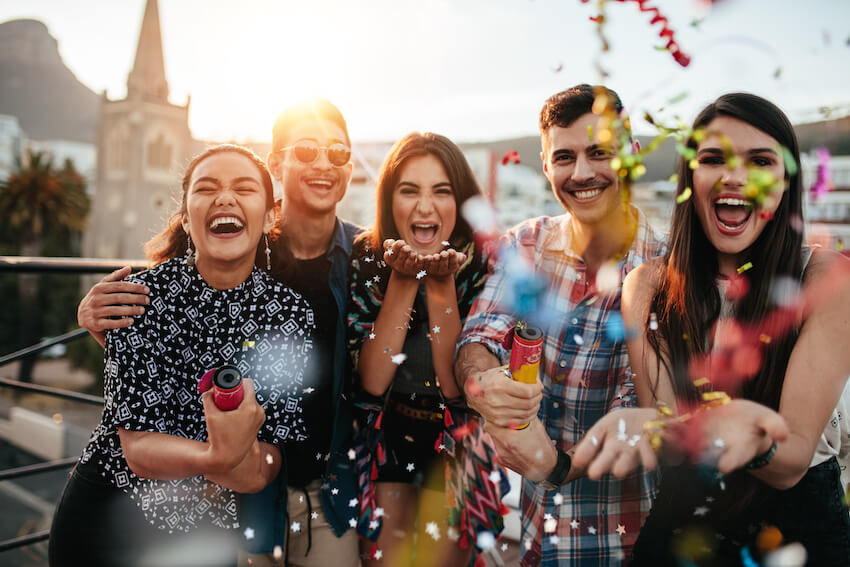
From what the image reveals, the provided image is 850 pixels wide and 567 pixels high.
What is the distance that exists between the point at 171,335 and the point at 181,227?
64cm

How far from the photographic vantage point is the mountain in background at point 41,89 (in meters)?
105

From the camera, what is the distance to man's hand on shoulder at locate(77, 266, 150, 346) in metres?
2.02

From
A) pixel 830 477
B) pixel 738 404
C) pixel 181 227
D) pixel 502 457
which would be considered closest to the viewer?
pixel 738 404

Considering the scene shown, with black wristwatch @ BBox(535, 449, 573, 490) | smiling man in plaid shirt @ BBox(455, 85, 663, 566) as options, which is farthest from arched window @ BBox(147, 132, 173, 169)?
black wristwatch @ BBox(535, 449, 573, 490)

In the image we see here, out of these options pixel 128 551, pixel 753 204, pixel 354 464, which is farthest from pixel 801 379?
pixel 128 551

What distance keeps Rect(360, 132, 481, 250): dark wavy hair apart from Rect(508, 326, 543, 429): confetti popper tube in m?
1.07

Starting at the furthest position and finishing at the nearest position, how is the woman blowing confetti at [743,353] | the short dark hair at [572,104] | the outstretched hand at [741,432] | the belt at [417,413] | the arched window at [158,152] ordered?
the arched window at [158,152] < the belt at [417,413] < the short dark hair at [572,104] < the woman blowing confetti at [743,353] < the outstretched hand at [741,432]

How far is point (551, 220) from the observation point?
291 centimetres

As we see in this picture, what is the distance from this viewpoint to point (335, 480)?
2.42 metres

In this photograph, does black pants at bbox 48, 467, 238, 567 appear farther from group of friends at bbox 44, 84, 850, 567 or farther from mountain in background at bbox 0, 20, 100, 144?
mountain in background at bbox 0, 20, 100, 144

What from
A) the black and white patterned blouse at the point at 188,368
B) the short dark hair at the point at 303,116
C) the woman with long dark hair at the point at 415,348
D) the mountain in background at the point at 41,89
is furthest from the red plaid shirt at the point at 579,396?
the mountain in background at the point at 41,89

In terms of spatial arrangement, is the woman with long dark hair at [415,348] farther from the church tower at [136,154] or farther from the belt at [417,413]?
the church tower at [136,154]

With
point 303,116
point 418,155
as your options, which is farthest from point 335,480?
point 303,116

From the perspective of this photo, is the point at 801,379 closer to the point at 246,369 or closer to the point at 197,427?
Result: the point at 246,369
